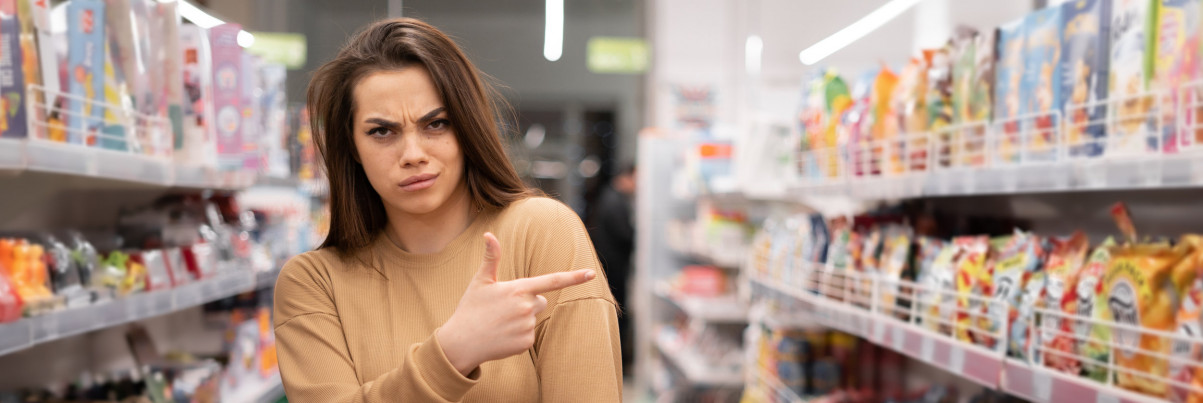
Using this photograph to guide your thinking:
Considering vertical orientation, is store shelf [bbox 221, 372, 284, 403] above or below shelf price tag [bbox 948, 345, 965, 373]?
below

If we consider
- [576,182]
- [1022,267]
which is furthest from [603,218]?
[1022,267]

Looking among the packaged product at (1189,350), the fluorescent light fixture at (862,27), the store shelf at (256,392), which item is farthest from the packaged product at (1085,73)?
the store shelf at (256,392)

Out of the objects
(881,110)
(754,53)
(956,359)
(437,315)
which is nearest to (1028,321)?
(956,359)

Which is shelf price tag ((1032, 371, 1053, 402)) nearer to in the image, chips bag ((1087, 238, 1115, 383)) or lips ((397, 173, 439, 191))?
chips bag ((1087, 238, 1115, 383))

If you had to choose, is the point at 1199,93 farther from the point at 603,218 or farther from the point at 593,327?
the point at 603,218

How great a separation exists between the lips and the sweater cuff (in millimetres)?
229

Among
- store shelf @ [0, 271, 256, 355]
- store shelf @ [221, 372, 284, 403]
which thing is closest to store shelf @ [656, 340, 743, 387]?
store shelf @ [221, 372, 284, 403]

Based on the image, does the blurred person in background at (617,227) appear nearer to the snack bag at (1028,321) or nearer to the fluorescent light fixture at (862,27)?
the fluorescent light fixture at (862,27)

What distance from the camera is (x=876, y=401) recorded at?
9.45ft

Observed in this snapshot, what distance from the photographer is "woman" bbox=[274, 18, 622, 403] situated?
1.15 m

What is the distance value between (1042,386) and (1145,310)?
0.21m

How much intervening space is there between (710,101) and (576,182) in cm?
204

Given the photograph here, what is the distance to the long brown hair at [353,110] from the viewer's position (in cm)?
119

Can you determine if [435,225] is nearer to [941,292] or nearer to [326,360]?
[326,360]
